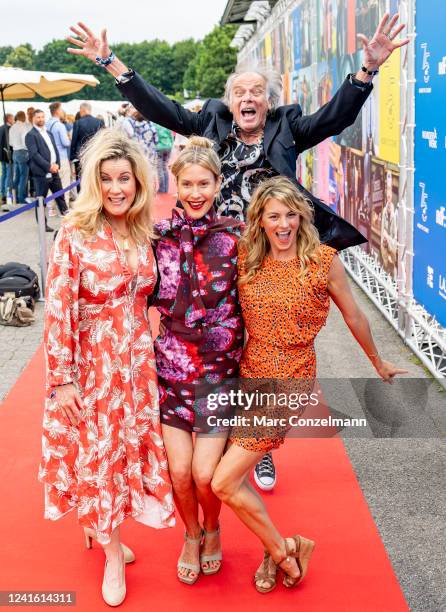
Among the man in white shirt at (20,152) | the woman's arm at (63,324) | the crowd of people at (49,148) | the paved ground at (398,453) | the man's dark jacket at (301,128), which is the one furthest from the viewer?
the man in white shirt at (20,152)

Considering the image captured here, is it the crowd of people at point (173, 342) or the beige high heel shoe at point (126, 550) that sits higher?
the crowd of people at point (173, 342)

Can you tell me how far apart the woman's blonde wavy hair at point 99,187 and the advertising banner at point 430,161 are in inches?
115

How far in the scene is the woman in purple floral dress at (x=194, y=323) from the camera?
122 inches

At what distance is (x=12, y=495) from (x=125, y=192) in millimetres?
2008

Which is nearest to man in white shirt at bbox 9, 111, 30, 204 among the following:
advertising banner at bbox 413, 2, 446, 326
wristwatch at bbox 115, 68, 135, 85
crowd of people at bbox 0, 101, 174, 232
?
crowd of people at bbox 0, 101, 174, 232

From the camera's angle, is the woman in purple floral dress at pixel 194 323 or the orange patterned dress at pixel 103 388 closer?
the orange patterned dress at pixel 103 388

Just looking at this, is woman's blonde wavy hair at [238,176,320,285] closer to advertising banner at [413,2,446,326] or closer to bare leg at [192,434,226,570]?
bare leg at [192,434,226,570]

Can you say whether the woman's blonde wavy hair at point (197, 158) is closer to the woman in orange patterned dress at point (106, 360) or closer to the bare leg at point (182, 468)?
the woman in orange patterned dress at point (106, 360)

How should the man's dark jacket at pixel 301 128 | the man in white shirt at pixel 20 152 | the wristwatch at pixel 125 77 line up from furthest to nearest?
the man in white shirt at pixel 20 152 < the wristwatch at pixel 125 77 < the man's dark jacket at pixel 301 128

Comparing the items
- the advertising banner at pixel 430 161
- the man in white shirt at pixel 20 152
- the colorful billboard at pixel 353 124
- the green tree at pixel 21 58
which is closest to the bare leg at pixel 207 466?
the advertising banner at pixel 430 161

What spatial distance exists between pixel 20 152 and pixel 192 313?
13853mm

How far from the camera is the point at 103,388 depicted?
3.03m

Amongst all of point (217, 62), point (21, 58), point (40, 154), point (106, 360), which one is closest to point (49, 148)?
point (40, 154)

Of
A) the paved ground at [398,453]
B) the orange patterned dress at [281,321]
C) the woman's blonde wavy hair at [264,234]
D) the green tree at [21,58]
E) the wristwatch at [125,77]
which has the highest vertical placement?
the green tree at [21,58]
